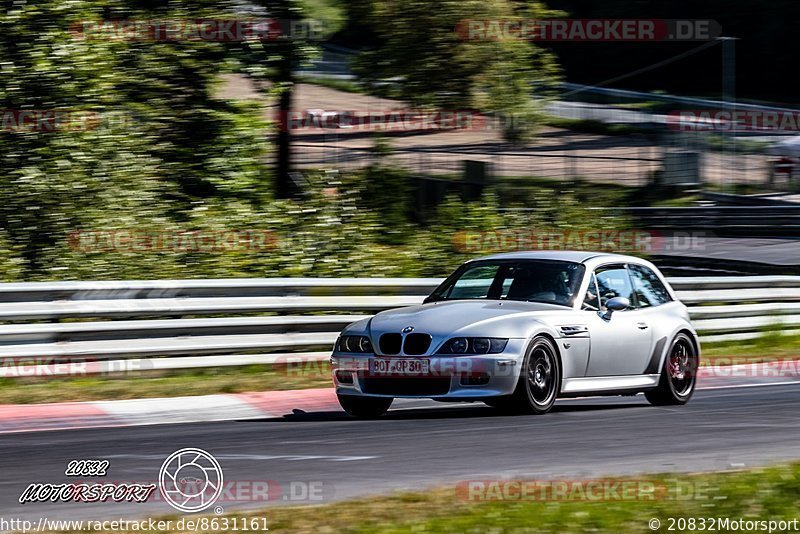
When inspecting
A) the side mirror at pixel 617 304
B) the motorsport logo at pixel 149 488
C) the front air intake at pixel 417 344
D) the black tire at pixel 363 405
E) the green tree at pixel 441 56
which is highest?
the green tree at pixel 441 56

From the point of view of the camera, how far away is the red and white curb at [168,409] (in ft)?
33.7

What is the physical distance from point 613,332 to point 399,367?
215 centimetres

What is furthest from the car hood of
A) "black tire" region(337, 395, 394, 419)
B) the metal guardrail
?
the metal guardrail

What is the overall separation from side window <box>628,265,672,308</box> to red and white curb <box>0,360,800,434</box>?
223cm

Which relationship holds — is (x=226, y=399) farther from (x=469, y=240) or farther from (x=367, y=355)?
(x=469, y=240)

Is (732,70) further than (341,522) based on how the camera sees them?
Yes

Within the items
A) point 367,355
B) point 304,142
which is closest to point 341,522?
point 367,355

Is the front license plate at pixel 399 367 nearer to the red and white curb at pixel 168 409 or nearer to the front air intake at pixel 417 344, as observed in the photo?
the front air intake at pixel 417 344

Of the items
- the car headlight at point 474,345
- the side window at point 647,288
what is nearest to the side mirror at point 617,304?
the side window at point 647,288

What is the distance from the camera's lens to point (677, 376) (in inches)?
453

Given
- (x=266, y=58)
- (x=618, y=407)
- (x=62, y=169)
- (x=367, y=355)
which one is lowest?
(x=618, y=407)

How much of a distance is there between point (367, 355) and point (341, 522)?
4140mm

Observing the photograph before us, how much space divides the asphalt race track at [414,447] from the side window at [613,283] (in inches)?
40.3

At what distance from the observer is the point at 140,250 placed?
16125mm
